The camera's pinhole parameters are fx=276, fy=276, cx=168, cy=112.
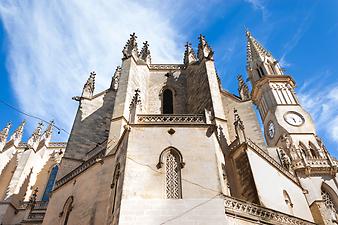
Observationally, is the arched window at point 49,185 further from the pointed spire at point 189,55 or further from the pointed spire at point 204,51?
the pointed spire at point 204,51

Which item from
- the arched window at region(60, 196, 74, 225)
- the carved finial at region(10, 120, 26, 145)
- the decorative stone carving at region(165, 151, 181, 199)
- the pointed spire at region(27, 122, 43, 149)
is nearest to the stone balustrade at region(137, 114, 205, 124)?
the decorative stone carving at region(165, 151, 181, 199)

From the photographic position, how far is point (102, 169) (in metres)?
11.4

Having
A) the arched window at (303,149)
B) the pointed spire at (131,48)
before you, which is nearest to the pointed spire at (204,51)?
the pointed spire at (131,48)

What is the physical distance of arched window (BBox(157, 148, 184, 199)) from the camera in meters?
9.05

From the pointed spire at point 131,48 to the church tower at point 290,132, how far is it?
10836mm

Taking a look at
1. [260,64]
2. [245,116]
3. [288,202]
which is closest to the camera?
[288,202]

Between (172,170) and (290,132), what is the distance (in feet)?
53.5

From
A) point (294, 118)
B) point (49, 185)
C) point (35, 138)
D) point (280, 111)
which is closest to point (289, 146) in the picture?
point (294, 118)

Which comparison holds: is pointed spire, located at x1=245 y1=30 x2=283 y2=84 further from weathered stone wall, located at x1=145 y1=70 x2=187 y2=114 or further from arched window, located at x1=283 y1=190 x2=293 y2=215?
arched window, located at x1=283 y1=190 x2=293 y2=215

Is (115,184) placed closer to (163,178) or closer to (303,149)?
(163,178)

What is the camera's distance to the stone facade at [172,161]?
8.92m

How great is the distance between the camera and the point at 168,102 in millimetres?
16938

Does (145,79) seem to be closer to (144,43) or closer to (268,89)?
(144,43)

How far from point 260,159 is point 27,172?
54.9ft
